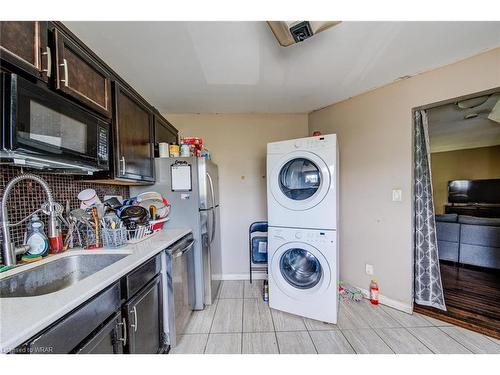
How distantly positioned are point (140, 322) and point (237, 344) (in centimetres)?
85

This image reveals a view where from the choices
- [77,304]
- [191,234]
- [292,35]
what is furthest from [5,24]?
[191,234]

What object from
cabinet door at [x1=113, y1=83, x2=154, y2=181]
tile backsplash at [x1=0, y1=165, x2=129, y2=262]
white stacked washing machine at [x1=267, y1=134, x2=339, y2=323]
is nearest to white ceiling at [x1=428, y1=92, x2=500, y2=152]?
white stacked washing machine at [x1=267, y1=134, x2=339, y2=323]

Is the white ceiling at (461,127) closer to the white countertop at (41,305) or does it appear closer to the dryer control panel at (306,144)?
the dryer control panel at (306,144)

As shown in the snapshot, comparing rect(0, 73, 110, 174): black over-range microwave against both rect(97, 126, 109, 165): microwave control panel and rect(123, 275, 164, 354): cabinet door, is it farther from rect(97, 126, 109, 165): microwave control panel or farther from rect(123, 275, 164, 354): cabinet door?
rect(123, 275, 164, 354): cabinet door

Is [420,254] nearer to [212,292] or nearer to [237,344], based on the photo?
[237,344]

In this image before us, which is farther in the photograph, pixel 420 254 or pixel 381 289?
pixel 381 289

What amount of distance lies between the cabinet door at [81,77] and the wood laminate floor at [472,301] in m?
3.23

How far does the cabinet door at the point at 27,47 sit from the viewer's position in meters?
0.82

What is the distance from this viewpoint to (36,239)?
1212 mm

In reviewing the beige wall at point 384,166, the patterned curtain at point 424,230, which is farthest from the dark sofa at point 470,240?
the beige wall at point 384,166

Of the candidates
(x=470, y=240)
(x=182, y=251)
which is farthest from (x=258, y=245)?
(x=470, y=240)

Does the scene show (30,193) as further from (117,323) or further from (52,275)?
(117,323)
